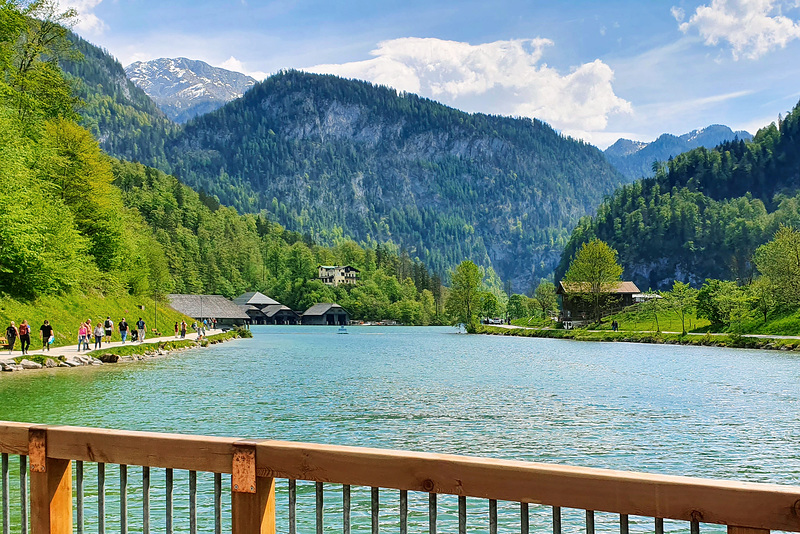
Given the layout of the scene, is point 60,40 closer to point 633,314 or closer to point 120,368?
point 120,368

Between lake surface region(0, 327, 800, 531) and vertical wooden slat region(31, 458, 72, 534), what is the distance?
1017cm

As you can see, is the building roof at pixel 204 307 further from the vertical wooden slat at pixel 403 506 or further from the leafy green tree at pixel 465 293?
the vertical wooden slat at pixel 403 506

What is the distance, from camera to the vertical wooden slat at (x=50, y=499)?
5.79m

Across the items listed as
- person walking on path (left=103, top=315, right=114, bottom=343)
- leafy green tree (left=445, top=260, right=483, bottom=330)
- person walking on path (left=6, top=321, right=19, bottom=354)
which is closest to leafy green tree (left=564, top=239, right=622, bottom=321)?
leafy green tree (left=445, top=260, right=483, bottom=330)

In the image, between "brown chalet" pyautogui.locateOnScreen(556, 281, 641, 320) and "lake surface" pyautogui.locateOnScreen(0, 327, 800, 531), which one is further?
"brown chalet" pyautogui.locateOnScreen(556, 281, 641, 320)

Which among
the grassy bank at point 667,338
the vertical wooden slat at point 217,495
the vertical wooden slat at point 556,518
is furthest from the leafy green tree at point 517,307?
the vertical wooden slat at point 556,518

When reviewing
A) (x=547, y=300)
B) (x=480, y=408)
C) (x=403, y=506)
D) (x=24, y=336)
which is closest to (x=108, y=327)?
(x=24, y=336)

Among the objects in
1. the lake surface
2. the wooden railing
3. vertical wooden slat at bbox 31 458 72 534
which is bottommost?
the lake surface

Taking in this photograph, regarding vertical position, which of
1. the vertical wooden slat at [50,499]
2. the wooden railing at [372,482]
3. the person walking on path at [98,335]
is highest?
the wooden railing at [372,482]

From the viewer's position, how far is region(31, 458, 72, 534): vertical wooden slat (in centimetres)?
579

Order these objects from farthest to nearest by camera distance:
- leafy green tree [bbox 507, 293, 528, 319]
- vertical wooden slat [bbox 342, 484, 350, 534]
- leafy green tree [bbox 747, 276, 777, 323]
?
1. leafy green tree [bbox 507, 293, 528, 319]
2. leafy green tree [bbox 747, 276, 777, 323]
3. vertical wooden slat [bbox 342, 484, 350, 534]

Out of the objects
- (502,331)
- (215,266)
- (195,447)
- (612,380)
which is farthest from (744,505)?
(215,266)

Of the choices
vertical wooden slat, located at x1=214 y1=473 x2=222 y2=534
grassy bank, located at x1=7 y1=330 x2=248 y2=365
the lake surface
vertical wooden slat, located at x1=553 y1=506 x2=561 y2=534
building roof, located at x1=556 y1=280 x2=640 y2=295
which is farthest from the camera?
building roof, located at x1=556 y1=280 x2=640 y2=295

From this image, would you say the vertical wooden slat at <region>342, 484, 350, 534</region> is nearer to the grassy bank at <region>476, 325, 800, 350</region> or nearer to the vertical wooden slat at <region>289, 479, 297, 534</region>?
the vertical wooden slat at <region>289, 479, 297, 534</region>
